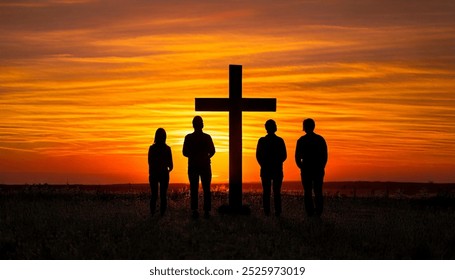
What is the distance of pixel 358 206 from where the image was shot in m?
23.5

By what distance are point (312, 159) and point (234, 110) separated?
272cm

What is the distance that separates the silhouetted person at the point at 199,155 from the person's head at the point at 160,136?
1.75 feet

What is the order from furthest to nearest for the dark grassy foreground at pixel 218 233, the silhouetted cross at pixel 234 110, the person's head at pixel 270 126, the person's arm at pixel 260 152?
the silhouetted cross at pixel 234 110 < the person's arm at pixel 260 152 < the person's head at pixel 270 126 < the dark grassy foreground at pixel 218 233

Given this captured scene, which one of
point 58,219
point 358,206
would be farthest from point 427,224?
point 58,219

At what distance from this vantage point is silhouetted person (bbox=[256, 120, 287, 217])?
774 inches

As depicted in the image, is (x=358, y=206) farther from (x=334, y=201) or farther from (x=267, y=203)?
(x=267, y=203)

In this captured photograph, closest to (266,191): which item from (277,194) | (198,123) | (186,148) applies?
(277,194)

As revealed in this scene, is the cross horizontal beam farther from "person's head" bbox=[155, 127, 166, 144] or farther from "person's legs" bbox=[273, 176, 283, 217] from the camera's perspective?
"person's legs" bbox=[273, 176, 283, 217]

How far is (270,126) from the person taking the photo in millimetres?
19656

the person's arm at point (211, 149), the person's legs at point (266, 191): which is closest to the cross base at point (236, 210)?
the person's legs at point (266, 191)

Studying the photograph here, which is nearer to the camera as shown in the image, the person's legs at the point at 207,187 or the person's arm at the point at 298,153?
the person's legs at the point at 207,187

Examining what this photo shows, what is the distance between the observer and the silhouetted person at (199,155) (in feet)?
62.8

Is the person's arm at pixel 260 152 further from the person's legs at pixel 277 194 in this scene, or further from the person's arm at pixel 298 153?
the person's arm at pixel 298 153
